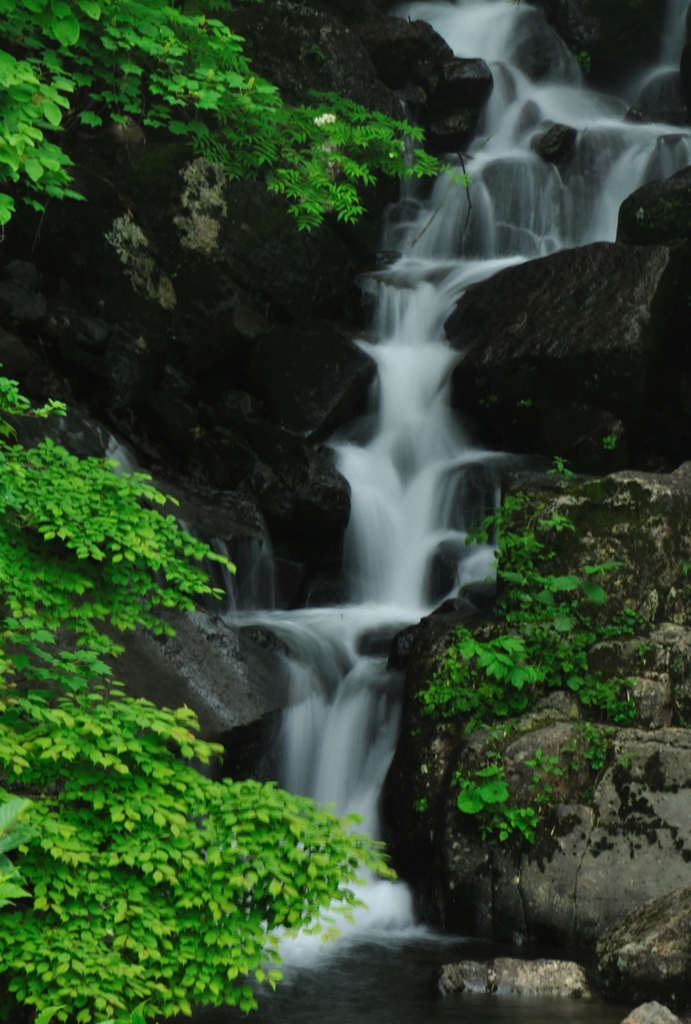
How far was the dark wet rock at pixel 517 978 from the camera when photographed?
4.75 meters

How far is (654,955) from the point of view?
4473mm

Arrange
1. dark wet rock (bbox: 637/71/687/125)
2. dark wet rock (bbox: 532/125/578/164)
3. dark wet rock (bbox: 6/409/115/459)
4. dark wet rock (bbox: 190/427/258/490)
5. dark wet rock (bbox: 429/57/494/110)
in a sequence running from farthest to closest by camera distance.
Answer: dark wet rock (bbox: 637/71/687/125), dark wet rock (bbox: 429/57/494/110), dark wet rock (bbox: 532/125/578/164), dark wet rock (bbox: 190/427/258/490), dark wet rock (bbox: 6/409/115/459)

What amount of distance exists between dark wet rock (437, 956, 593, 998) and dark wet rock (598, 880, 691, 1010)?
0.16 metres

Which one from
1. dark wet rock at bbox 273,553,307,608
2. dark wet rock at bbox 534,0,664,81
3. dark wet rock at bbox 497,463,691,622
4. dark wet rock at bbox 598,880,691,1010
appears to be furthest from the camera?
dark wet rock at bbox 534,0,664,81

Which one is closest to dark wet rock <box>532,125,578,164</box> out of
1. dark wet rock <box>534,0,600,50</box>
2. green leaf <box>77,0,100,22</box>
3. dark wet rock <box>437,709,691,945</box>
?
dark wet rock <box>534,0,600,50</box>

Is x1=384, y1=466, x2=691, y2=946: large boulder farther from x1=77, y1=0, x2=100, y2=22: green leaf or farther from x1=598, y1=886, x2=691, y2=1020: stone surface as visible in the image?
x1=77, y1=0, x2=100, y2=22: green leaf

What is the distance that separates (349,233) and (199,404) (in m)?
4.41

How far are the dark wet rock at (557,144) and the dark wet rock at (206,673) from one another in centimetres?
1120

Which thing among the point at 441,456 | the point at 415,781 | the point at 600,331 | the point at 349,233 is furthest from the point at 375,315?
the point at 415,781

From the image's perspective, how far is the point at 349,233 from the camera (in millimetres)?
13859

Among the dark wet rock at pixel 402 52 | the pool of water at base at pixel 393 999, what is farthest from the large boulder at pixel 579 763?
the dark wet rock at pixel 402 52

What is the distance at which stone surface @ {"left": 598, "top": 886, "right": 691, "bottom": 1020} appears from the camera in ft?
14.4

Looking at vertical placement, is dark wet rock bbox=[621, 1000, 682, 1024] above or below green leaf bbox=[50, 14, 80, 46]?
below

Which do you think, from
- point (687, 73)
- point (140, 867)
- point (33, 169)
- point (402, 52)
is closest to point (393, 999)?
point (140, 867)
